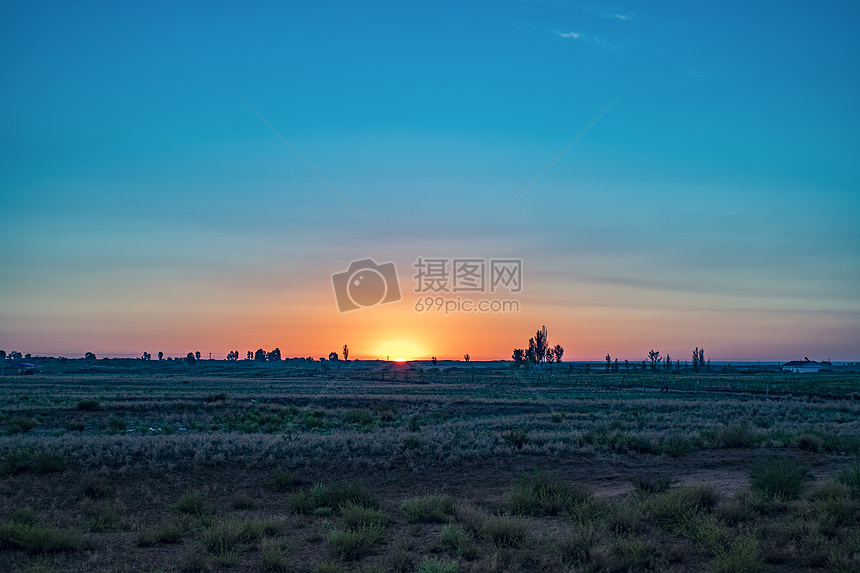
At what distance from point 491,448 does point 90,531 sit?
14171mm

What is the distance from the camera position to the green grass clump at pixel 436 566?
9922mm

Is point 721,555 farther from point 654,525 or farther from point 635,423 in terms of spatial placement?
point 635,423

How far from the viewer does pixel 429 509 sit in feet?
47.1

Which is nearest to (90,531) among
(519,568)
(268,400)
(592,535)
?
(519,568)

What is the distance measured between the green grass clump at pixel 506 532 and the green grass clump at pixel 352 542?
2291 millimetres

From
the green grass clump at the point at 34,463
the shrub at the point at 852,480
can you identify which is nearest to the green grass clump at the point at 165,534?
the green grass clump at the point at 34,463

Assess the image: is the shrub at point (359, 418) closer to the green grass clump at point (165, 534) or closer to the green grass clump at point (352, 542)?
the green grass clump at point (165, 534)

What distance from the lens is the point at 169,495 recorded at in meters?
17.2

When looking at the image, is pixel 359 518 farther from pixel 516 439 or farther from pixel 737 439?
pixel 737 439

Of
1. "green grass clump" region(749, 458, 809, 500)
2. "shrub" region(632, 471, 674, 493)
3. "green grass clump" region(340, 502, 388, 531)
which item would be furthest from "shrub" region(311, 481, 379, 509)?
"green grass clump" region(749, 458, 809, 500)

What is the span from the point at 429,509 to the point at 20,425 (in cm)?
2662

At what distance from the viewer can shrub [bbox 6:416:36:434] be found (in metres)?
29.8

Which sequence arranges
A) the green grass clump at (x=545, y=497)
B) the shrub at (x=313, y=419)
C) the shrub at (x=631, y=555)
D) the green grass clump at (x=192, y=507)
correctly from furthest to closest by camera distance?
1. the shrub at (x=313, y=419)
2. the green grass clump at (x=192, y=507)
3. the green grass clump at (x=545, y=497)
4. the shrub at (x=631, y=555)

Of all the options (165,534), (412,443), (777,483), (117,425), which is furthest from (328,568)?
(117,425)
